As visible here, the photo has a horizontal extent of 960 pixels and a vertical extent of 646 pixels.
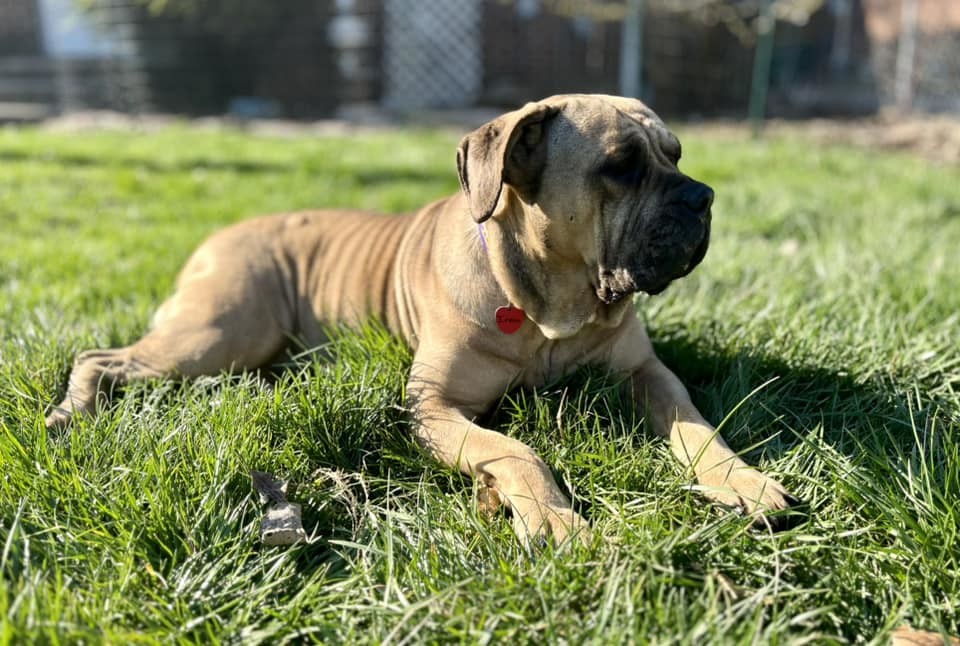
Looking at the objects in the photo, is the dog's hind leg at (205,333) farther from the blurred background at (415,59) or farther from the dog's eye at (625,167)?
the blurred background at (415,59)

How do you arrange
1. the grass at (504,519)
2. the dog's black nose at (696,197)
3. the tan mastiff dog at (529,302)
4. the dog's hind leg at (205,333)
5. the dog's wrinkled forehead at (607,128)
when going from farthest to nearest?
the dog's hind leg at (205,333) < the dog's wrinkled forehead at (607,128) < the dog's black nose at (696,197) < the tan mastiff dog at (529,302) < the grass at (504,519)

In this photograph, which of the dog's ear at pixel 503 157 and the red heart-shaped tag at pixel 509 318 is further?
the red heart-shaped tag at pixel 509 318

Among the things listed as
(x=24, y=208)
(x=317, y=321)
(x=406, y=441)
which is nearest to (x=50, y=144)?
(x=24, y=208)

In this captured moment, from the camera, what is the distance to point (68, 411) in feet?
9.52

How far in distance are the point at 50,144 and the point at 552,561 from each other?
359 inches

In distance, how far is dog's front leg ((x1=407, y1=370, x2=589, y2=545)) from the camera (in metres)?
2.27

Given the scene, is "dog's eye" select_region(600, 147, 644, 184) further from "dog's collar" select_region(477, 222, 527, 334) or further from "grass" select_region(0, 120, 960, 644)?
"grass" select_region(0, 120, 960, 644)

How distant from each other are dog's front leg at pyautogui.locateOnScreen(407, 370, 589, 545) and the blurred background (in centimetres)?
1108

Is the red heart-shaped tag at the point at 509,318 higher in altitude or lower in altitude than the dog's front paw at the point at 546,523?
higher

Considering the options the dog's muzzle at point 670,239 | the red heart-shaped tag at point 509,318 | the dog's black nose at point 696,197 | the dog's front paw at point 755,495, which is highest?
the dog's black nose at point 696,197

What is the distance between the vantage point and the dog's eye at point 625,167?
9.19 ft

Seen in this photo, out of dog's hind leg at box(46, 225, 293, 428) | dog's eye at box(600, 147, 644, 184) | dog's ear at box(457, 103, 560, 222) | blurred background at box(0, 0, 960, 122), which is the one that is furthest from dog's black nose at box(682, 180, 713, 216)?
blurred background at box(0, 0, 960, 122)

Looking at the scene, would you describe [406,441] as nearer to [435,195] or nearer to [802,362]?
[802,362]

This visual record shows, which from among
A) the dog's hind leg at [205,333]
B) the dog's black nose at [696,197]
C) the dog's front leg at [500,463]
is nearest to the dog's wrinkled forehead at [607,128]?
the dog's black nose at [696,197]
